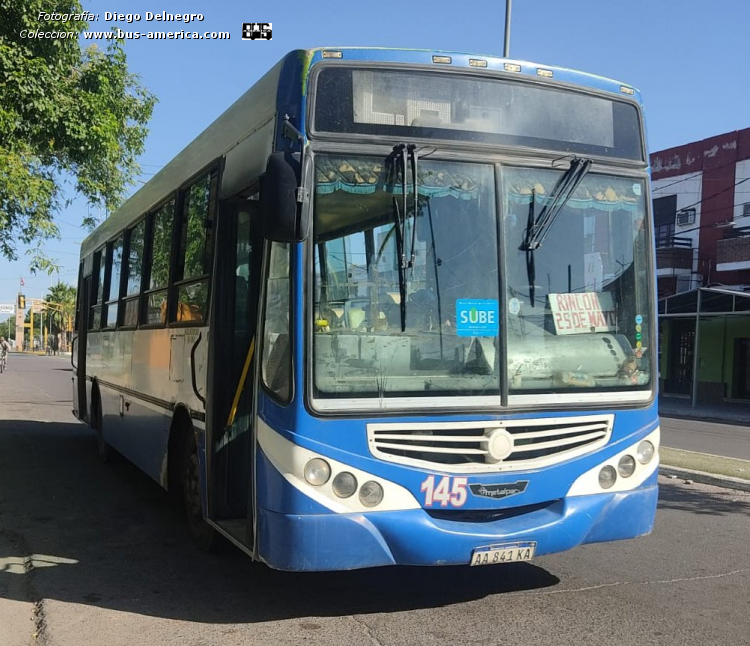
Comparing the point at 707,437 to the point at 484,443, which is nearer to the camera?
the point at 484,443

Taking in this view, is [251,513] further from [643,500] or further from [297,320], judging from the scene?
[643,500]

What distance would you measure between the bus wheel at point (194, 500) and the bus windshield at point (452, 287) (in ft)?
6.58

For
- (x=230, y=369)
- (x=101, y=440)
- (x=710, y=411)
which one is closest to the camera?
(x=230, y=369)

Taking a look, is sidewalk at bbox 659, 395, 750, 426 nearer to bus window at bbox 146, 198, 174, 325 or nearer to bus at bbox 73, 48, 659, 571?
bus window at bbox 146, 198, 174, 325

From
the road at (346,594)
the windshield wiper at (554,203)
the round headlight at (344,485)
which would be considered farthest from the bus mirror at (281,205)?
the road at (346,594)

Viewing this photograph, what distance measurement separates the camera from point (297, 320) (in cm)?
447

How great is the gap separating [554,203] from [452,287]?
0.84 m

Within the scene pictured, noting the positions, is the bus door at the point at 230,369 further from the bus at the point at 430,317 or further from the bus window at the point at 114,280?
the bus window at the point at 114,280

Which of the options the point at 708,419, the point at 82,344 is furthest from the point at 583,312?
the point at 708,419

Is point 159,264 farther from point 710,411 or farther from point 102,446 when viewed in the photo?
point 710,411

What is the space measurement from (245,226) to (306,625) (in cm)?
248

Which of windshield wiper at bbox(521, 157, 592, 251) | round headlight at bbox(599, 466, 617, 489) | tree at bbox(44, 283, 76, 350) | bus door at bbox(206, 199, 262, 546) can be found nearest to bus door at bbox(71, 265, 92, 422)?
bus door at bbox(206, 199, 262, 546)

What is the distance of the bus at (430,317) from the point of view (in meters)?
4.43

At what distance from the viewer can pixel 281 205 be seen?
433 centimetres
